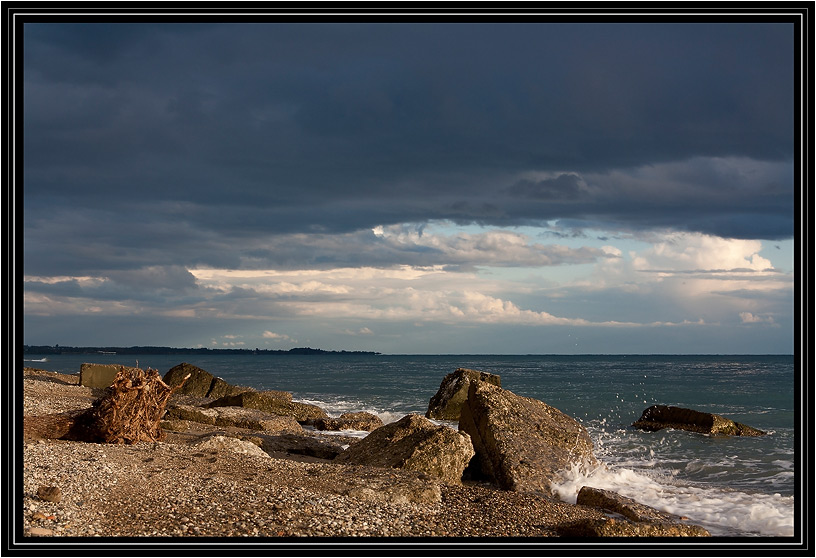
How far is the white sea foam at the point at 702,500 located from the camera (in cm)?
1007

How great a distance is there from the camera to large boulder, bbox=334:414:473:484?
10.8 metres

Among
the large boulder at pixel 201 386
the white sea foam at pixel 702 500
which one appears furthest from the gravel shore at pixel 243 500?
the large boulder at pixel 201 386

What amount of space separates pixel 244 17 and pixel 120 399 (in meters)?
7.11

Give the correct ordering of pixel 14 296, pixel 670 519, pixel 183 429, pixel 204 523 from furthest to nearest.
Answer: pixel 183 429
pixel 670 519
pixel 204 523
pixel 14 296

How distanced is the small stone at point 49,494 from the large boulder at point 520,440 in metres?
6.57

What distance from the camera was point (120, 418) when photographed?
1092 centimetres

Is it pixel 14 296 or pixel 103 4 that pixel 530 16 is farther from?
pixel 14 296

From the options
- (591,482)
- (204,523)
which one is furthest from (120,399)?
(591,482)

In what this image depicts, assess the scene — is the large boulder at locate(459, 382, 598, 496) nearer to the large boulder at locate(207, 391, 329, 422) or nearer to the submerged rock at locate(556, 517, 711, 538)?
the submerged rock at locate(556, 517, 711, 538)

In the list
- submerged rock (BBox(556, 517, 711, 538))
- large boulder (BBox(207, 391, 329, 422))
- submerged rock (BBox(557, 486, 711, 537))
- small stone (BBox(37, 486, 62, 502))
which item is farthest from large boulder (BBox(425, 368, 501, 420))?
small stone (BBox(37, 486, 62, 502))

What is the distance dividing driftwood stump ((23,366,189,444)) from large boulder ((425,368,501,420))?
1189cm

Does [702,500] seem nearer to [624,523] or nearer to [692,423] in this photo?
[624,523]

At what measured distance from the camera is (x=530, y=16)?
255 inches

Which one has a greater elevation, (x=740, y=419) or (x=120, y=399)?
(x=120, y=399)
